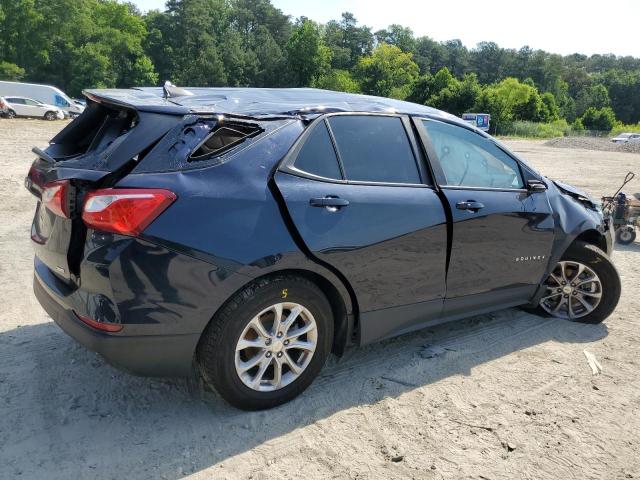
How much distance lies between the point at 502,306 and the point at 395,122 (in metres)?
1.67

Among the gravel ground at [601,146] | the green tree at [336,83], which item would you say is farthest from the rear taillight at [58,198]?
the green tree at [336,83]

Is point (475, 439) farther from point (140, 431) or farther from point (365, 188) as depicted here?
point (140, 431)

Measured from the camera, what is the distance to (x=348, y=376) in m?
3.67

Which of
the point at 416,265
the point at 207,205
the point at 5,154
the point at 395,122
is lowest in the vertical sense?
the point at 5,154

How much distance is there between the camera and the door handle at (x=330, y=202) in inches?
123

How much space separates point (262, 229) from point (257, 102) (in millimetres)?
996

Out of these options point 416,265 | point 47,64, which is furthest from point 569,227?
point 47,64

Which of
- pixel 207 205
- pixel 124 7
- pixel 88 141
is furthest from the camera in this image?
pixel 124 7

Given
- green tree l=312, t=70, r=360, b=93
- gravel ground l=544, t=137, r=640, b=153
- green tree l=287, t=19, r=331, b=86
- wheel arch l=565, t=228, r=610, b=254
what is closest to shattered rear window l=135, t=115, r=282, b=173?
wheel arch l=565, t=228, r=610, b=254

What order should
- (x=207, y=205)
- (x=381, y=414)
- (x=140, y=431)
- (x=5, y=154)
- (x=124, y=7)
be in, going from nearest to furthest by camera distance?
(x=207, y=205)
(x=140, y=431)
(x=381, y=414)
(x=5, y=154)
(x=124, y=7)

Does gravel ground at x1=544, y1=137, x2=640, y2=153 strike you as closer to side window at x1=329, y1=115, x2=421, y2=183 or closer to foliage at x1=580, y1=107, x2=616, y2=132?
side window at x1=329, y1=115, x2=421, y2=183

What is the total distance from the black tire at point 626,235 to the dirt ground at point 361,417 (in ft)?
15.1

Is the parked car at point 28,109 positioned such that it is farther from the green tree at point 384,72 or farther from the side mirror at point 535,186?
the green tree at point 384,72

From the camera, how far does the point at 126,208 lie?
2666 mm
